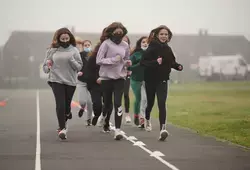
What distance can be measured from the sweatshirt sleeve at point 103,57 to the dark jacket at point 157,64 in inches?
28.2

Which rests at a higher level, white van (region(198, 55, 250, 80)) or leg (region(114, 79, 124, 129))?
leg (region(114, 79, 124, 129))

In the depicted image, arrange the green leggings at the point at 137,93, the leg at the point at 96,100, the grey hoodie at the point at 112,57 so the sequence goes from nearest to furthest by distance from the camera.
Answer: the grey hoodie at the point at 112,57
the leg at the point at 96,100
the green leggings at the point at 137,93

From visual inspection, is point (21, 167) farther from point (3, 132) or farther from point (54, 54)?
point (3, 132)

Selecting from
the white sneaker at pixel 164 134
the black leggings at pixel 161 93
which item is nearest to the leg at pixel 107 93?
the black leggings at pixel 161 93

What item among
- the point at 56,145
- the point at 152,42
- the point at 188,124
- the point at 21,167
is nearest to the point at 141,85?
the point at 188,124

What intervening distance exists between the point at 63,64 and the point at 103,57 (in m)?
0.78

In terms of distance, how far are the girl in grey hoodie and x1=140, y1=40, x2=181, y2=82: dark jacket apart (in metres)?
0.43

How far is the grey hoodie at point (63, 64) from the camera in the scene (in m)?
14.2

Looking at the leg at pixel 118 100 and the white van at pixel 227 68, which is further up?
the leg at pixel 118 100

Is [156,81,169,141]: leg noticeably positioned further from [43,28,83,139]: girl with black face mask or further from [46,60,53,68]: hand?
[46,60,53,68]: hand

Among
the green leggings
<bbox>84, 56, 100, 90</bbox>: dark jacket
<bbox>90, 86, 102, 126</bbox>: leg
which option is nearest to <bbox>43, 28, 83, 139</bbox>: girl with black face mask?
A: <bbox>84, 56, 100, 90</bbox>: dark jacket

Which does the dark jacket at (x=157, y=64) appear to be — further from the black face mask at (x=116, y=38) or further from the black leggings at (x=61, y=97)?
the black leggings at (x=61, y=97)

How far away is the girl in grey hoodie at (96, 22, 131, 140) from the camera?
14211 millimetres

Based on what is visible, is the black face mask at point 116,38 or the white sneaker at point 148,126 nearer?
the black face mask at point 116,38
